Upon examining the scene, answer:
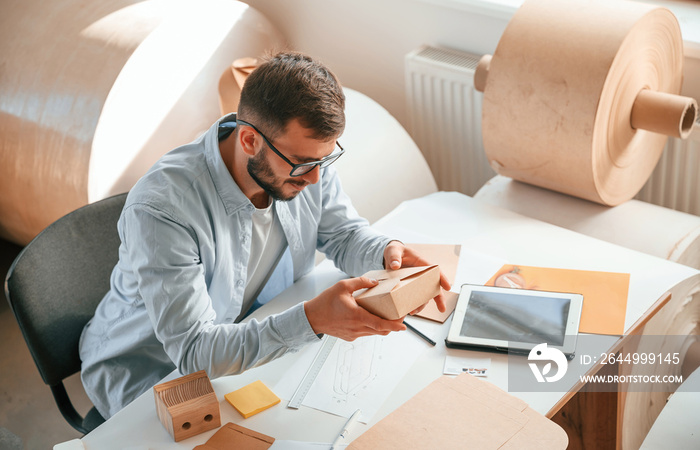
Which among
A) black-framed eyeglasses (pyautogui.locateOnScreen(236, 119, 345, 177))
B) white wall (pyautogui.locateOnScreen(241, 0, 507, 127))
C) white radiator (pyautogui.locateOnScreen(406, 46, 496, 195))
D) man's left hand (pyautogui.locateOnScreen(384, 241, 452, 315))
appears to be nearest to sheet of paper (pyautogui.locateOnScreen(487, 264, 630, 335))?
man's left hand (pyautogui.locateOnScreen(384, 241, 452, 315))

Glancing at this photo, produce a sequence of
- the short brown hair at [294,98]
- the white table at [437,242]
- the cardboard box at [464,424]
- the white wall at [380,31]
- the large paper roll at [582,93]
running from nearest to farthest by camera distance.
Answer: the cardboard box at [464,424], the white table at [437,242], the short brown hair at [294,98], the large paper roll at [582,93], the white wall at [380,31]

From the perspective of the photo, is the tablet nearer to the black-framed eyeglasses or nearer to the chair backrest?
the black-framed eyeglasses

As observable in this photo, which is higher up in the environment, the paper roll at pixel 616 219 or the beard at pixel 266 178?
the beard at pixel 266 178

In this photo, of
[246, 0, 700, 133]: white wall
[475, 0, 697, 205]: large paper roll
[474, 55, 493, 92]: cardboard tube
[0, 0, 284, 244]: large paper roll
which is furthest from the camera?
[246, 0, 700, 133]: white wall

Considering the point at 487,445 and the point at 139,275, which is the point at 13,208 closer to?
the point at 139,275

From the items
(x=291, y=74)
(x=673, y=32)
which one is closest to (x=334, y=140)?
(x=291, y=74)

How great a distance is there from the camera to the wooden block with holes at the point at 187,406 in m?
1.45

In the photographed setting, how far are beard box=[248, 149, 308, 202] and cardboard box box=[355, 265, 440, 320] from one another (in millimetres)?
309

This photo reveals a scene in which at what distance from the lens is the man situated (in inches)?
61.3

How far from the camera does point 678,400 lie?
1.78 metres

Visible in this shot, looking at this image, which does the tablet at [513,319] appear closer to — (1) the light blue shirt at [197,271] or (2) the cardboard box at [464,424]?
(2) the cardboard box at [464,424]

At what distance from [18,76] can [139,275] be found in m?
1.83

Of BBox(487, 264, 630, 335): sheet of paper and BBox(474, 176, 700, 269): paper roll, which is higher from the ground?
BBox(487, 264, 630, 335): sheet of paper

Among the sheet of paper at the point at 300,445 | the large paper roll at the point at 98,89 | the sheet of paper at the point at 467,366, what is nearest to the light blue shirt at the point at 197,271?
the sheet of paper at the point at 300,445
